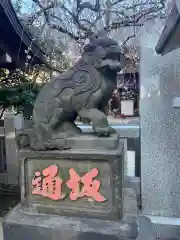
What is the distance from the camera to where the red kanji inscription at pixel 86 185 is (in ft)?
5.63

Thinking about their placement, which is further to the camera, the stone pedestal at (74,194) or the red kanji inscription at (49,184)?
the red kanji inscription at (49,184)

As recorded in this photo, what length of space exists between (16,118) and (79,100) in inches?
92.8

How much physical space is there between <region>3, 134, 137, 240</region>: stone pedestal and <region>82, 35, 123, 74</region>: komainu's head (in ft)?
1.68

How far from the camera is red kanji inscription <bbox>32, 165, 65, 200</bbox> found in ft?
5.86

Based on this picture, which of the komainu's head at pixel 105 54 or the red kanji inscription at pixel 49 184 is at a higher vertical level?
the komainu's head at pixel 105 54

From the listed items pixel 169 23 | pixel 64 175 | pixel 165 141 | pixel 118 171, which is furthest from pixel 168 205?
pixel 169 23

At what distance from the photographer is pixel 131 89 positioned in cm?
947

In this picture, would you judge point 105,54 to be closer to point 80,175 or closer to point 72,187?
point 80,175

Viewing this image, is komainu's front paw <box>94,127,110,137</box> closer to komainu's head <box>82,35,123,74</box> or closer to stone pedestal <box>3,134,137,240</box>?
stone pedestal <box>3,134,137,240</box>

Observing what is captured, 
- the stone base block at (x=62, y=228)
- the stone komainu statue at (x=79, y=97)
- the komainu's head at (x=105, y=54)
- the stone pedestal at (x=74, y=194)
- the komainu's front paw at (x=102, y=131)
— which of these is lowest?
the stone base block at (x=62, y=228)

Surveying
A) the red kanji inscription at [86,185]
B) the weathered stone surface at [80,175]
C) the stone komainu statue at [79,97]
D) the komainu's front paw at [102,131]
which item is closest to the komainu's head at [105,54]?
the stone komainu statue at [79,97]

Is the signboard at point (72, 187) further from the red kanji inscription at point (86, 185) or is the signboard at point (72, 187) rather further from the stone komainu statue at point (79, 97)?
the stone komainu statue at point (79, 97)

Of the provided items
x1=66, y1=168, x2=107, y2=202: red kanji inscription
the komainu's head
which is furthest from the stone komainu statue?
x1=66, y1=168, x2=107, y2=202: red kanji inscription

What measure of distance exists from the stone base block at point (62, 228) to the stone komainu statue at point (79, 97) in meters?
0.53
